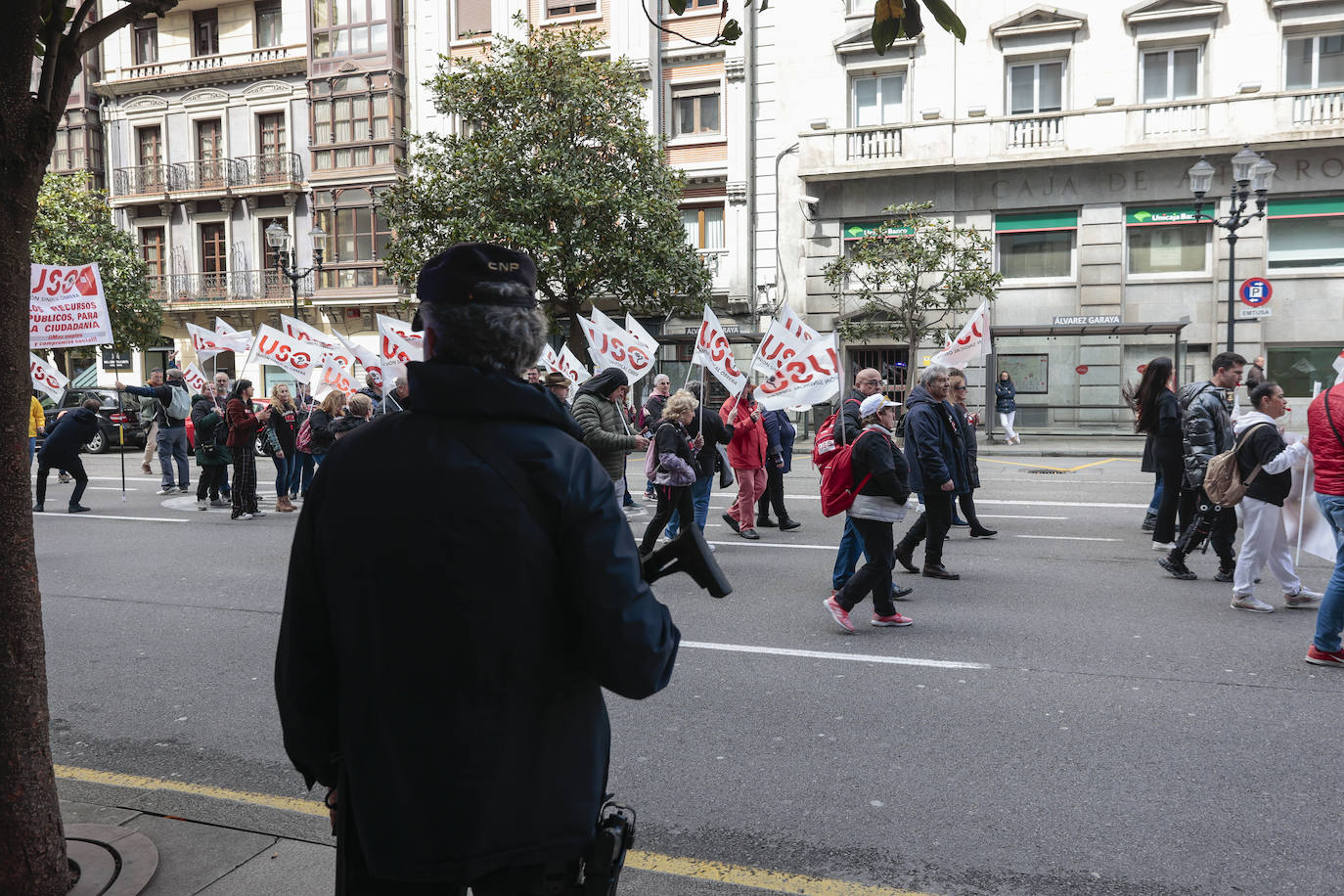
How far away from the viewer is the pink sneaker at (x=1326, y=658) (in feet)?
18.0

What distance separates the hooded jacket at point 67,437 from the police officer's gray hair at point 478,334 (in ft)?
43.4

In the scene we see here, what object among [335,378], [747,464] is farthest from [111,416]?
[747,464]

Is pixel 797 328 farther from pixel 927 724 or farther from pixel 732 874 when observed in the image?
pixel 732 874

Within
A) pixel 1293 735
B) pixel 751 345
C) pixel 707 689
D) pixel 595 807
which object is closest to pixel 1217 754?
pixel 1293 735

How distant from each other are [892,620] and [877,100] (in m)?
22.8

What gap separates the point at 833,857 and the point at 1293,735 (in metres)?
2.41

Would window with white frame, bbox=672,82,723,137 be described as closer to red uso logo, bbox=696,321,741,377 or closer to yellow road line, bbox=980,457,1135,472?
yellow road line, bbox=980,457,1135,472

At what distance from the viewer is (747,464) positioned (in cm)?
1058

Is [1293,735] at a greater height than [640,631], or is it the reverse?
[640,631]

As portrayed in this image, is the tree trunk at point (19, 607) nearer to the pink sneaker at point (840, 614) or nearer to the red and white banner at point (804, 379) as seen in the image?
the pink sneaker at point (840, 614)

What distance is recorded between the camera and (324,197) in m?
32.9

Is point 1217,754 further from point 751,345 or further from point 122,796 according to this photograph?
point 751,345

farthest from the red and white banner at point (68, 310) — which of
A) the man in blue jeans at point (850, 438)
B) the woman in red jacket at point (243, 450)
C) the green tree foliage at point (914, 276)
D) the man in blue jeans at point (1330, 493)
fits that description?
the green tree foliage at point (914, 276)

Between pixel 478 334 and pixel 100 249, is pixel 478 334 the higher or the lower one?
the lower one
